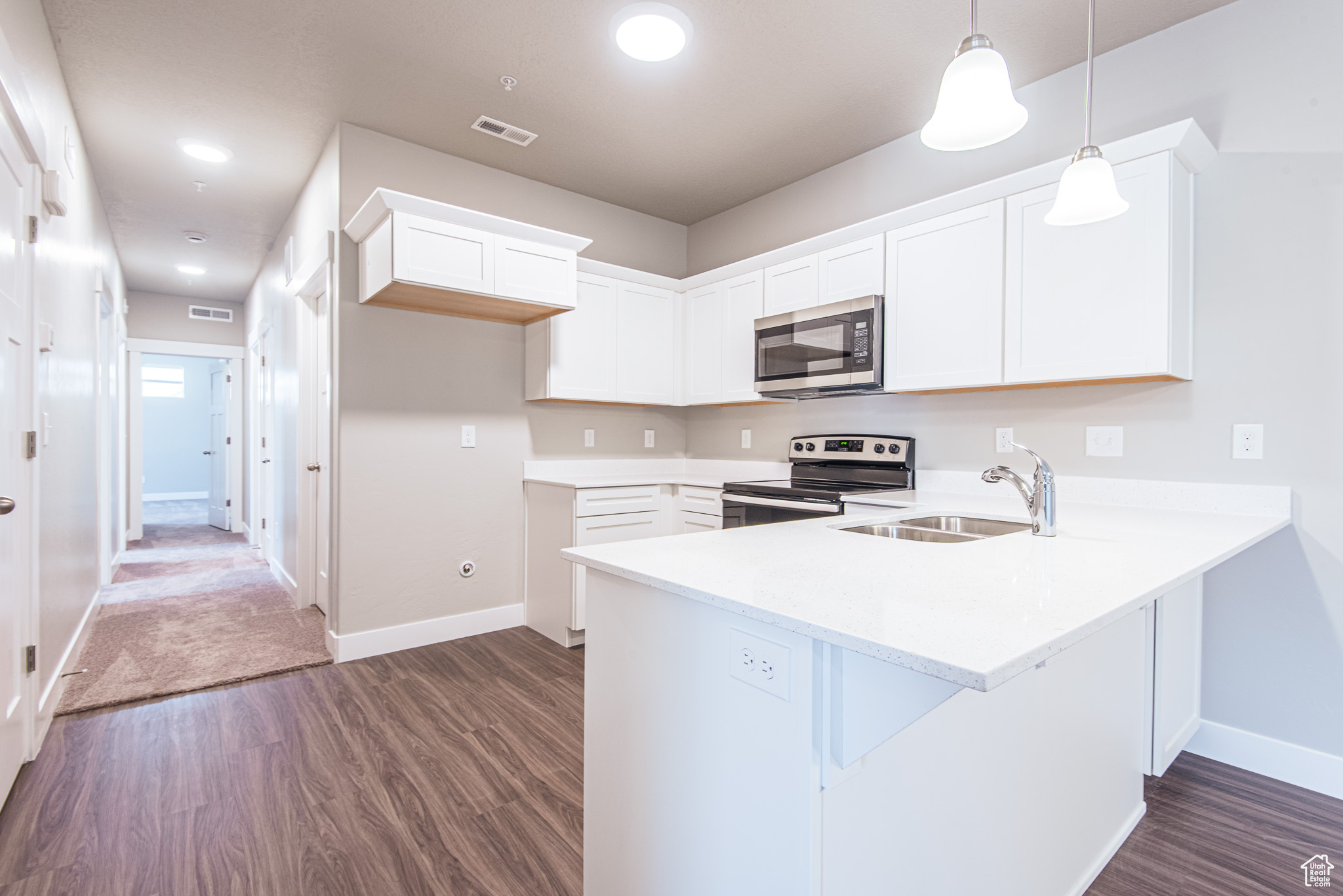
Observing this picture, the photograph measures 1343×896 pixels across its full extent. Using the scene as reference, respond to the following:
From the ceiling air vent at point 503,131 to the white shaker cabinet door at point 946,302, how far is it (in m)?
1.86

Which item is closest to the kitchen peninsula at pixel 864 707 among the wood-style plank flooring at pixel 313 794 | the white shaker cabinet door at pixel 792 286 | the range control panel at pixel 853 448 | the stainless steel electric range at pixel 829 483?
the wood-style plank flooring at pixel 313 794

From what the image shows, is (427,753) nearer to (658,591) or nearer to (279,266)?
(658,591)

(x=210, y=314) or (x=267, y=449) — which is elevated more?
(x=210, y=314)

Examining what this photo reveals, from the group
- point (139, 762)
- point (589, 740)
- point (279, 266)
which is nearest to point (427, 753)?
point (139, 762)

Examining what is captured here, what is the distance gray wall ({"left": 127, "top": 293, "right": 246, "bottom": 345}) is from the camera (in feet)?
21.6

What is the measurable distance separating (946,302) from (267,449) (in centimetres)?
580

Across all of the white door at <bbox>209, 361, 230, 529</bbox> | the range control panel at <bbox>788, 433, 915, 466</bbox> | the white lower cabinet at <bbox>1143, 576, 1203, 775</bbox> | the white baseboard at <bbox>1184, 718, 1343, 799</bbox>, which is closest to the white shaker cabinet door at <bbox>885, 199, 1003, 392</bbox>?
the range control panel at <bbox>788, 433, 915, 466</bbox>

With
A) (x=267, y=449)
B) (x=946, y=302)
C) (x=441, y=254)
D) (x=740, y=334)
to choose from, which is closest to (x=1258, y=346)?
(x=946, y=302)

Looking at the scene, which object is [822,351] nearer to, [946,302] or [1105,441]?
[946,302]

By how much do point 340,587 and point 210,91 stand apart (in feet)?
7.62

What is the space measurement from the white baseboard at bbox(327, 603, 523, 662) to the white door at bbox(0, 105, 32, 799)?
1140 mm

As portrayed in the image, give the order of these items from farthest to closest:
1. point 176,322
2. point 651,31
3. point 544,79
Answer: point 176,322
point 544,79
point 651,31

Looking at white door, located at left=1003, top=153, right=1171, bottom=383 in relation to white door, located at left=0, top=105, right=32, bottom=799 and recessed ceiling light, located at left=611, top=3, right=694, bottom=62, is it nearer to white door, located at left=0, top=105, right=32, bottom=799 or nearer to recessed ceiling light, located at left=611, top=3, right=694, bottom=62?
recessed ceiling light, located at left=611, top=3, right=694, bottom=62

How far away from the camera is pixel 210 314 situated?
700 cm
